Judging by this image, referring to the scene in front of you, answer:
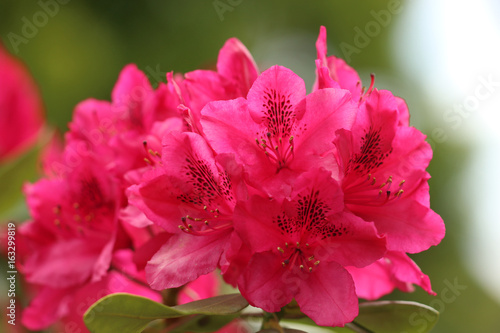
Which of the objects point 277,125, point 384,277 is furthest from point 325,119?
point 384,277

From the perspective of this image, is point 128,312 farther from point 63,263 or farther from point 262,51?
point 262,51

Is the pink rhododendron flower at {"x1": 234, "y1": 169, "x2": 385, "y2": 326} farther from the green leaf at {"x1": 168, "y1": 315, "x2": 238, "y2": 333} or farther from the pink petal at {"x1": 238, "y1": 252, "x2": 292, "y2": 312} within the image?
the green leaf at {"x1": 168, "y1": 315, "x2": 238, "y2": 333}

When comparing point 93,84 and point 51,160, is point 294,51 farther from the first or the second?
point 51,160

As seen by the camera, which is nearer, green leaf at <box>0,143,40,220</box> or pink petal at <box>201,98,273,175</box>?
pink petal at <box>201,98,273,175</box>

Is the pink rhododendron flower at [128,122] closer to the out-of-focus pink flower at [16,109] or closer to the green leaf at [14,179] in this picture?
the green leaf at [14,179]

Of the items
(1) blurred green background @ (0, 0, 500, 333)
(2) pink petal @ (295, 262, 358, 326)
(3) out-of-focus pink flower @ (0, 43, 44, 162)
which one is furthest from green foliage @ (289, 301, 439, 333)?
(1) blurred green background @ (0, 0, 500, 333)
